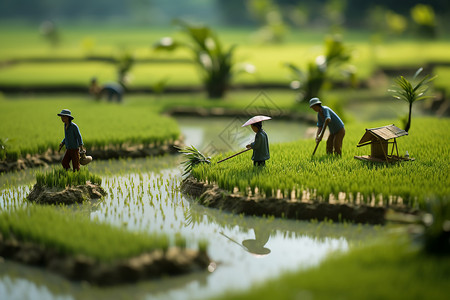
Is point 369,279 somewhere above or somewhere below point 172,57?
below

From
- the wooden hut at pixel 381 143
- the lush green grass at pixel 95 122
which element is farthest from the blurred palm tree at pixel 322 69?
the wooden hut at pixel 381 143

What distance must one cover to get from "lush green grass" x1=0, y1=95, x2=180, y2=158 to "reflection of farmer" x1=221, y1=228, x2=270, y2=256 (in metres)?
4.76

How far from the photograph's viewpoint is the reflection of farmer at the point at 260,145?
8.30 metres

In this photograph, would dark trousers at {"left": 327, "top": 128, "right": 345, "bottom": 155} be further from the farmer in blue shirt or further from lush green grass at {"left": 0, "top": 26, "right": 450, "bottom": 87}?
lush green grass at {"left": 0, "top": 26, "right": 450, "bottom": 87}

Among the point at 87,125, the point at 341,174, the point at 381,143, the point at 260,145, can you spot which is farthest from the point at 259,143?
the point at 87,125

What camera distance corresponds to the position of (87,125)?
12.5 meters

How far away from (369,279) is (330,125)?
4.29 metres

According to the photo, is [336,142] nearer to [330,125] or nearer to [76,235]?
[330,125]

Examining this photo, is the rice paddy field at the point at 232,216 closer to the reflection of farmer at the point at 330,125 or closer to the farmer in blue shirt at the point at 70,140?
the reflection of farmer at the point at 330,125

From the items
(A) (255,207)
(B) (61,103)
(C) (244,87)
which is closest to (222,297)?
(A) (255,207)

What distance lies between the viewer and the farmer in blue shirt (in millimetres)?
8203

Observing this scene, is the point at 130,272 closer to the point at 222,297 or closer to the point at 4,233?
the point at 222,297

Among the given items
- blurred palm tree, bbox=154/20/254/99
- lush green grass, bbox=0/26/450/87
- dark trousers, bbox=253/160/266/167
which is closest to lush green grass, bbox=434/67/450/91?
lush green grass, bbox=0/26/450/87

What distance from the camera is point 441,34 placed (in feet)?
136
